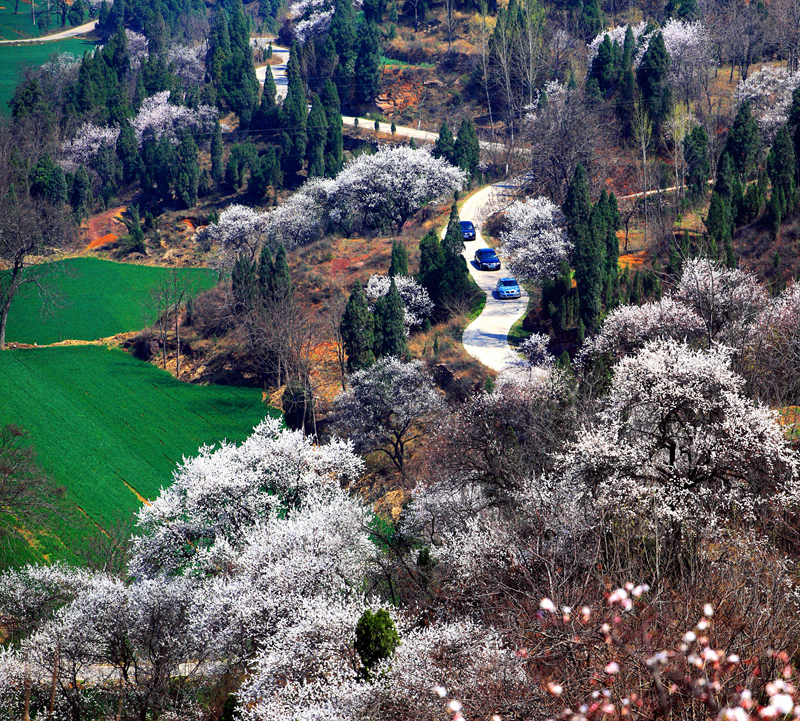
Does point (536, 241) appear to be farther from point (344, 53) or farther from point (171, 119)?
point (171, 119)

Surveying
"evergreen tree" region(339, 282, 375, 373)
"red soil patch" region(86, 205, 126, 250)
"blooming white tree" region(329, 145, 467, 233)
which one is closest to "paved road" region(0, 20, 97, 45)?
"red soil patch" region(86, 205, 126, 250)

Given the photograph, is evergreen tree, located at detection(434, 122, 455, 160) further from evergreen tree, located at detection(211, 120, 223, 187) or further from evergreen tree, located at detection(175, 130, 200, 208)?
evergreen tree, located at detection(175, 130, 200, 208)

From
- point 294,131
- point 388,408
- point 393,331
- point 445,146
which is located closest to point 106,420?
point 393,331

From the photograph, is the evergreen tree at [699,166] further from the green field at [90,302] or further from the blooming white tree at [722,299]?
the green field at [90,302]

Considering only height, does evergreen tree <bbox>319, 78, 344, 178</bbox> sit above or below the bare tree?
above

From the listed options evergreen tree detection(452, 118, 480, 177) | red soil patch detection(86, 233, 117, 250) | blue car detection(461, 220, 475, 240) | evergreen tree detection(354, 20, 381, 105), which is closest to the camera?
blue car detection(461, 220, 475, 240)

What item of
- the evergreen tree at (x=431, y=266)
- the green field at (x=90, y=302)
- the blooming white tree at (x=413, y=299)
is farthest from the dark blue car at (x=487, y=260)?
the green field at (x=90, y=302)

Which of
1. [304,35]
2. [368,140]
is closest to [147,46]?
[304,35]
